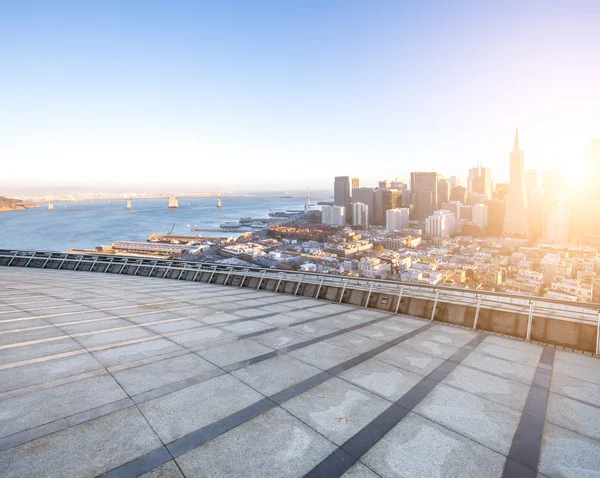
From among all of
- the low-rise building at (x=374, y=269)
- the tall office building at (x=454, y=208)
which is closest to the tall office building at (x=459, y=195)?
the tall office building at (x=454, y=208)

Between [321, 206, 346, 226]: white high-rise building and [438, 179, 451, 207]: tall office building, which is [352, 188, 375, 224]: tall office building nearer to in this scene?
[321, 206, 346, 226]: white high-rise building

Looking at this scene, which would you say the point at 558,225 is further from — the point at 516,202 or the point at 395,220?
the point at 395,220

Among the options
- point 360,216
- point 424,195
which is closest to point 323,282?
point 360,216

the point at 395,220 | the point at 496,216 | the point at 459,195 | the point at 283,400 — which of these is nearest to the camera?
the point at 283,400

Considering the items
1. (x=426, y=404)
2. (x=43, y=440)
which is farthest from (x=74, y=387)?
(x=426, y=404)

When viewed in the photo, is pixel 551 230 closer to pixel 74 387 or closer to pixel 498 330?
pixel 498 330

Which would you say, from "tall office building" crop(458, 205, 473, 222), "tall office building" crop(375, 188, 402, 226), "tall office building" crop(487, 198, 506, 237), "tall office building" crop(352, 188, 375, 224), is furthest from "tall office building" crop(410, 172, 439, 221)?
"tall office building" crop(487, 198, 506, 237)
